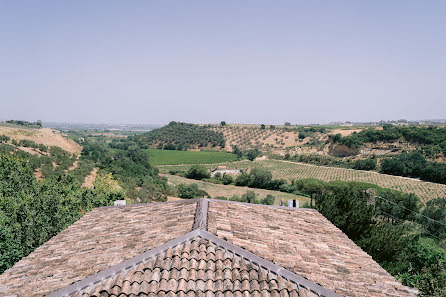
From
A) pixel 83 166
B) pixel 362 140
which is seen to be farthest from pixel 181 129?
pixel 83 166

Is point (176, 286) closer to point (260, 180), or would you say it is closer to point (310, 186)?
point (310, 186)

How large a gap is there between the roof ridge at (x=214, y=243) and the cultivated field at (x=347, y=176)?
170 ft

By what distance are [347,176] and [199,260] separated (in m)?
65.6

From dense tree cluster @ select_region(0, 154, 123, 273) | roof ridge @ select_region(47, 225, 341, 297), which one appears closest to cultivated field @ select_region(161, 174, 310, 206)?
dense tree cluster @ select_region(0, 154, 123, 273)

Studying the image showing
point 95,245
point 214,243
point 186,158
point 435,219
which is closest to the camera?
point 214,243

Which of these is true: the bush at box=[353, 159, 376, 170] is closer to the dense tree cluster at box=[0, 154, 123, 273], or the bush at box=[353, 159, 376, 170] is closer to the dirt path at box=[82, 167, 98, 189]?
the dirt path at box=[82, 167, 98, 189]

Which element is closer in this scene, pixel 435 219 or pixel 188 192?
pixel 435 219

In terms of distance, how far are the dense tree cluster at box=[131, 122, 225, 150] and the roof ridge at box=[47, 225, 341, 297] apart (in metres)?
106

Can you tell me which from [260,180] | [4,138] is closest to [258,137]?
[260,180]

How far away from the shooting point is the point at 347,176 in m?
64.1

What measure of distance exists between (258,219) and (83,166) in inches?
1356

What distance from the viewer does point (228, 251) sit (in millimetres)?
5520

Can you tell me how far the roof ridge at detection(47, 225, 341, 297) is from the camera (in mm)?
4770

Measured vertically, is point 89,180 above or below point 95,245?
below
